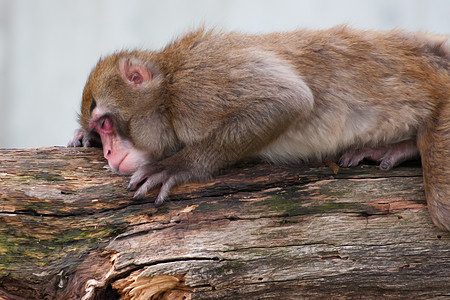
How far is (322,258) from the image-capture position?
340 centimetres

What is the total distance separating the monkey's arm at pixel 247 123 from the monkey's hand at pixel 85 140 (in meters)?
0.77

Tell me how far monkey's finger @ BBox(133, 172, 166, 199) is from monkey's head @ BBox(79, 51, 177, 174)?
0.32 m

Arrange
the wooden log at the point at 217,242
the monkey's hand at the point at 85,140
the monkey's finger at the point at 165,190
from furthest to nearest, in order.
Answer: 1. the monkey's hand at the point at 85,140
2. the monkey's finger at the point at 165,190
3. the wooden log at the point at 217,242

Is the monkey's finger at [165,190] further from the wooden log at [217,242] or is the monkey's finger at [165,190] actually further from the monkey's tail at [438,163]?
the monkey's tail at [438,163]

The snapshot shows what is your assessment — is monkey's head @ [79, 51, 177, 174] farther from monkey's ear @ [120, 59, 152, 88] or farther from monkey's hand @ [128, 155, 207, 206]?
monkey's hand @ [128, 155, 207, 206]

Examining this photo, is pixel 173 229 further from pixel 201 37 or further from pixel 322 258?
pixel 201 37

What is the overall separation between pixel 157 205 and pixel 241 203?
1.95ft

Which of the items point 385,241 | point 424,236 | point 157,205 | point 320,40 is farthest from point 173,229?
point 320,40

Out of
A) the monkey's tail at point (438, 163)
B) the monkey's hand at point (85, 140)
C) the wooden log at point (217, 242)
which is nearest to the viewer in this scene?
the wooden log at point (217, 242)

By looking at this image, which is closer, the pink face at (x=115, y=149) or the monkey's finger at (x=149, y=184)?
the monkey's finger at (x=149, y=184)

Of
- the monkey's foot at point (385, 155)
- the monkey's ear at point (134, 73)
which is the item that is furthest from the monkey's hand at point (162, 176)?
the monkey's foot at point (385, 155)

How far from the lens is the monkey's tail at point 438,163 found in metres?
3.47

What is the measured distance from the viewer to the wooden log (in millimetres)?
3312

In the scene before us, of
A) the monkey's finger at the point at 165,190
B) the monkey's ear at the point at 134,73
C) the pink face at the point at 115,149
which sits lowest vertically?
the monkey's finger at the point at 165,190
